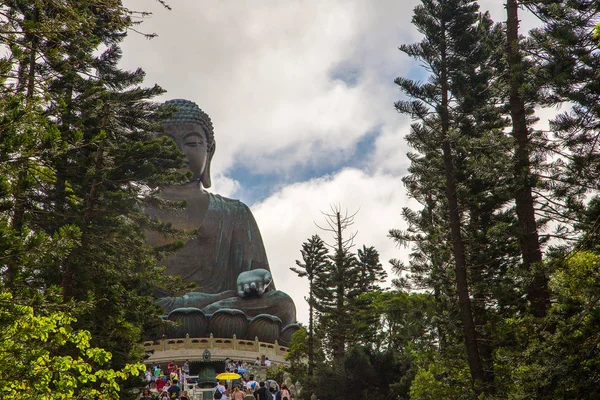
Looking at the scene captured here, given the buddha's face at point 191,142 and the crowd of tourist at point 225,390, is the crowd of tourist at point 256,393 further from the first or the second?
the buddha's face at point 191,142

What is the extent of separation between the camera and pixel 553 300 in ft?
37.5

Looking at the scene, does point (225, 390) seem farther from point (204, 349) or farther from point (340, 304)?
point (204, 349)

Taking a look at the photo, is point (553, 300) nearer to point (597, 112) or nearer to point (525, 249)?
point (525, 249)

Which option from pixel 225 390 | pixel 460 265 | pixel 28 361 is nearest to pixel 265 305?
pixel 225 390

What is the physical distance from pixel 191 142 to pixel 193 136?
1.16 feet

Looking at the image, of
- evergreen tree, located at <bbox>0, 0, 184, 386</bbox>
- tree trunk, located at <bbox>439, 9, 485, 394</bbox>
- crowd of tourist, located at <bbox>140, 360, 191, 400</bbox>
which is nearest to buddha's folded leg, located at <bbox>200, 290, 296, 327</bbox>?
crowd of tourist, located at <bbox>140, 360, 191, 400</bbox>

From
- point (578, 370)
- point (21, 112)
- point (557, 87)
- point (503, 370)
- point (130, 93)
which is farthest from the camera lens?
point (130, 93)

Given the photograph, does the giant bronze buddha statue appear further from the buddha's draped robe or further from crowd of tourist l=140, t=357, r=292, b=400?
crowd of tourist l=140, t=357, r=292, b=400

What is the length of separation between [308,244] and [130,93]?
1207cm

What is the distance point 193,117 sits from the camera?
116 feet

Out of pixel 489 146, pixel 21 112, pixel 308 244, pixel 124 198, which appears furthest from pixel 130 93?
pixel 308 244

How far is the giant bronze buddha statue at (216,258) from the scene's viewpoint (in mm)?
31828

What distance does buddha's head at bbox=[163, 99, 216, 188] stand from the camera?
115 feet

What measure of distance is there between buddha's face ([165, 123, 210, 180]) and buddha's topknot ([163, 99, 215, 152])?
25 centimetres
